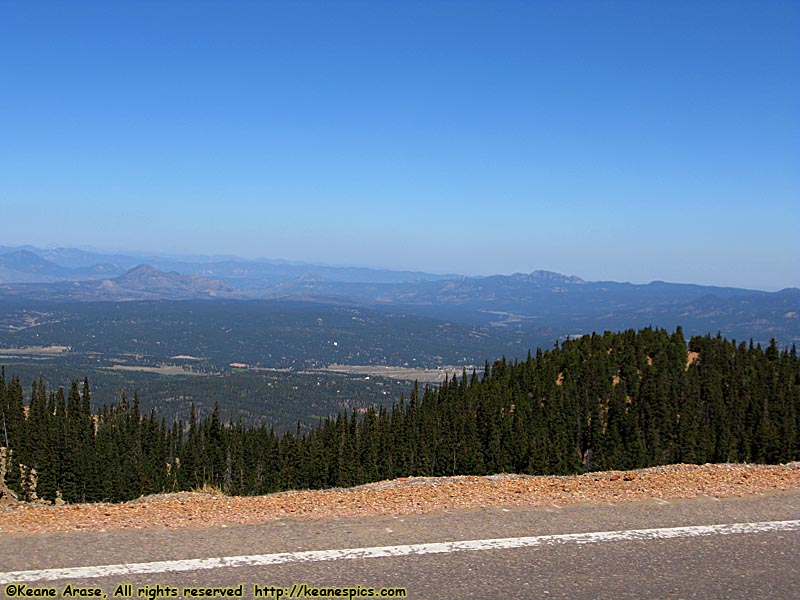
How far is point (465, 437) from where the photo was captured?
97.4m

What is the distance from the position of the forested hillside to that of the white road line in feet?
247

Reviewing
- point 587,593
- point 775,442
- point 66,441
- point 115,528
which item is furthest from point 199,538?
point 775,442

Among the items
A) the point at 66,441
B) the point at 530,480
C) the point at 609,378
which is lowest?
the point at 66,441

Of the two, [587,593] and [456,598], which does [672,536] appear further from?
[456,598]

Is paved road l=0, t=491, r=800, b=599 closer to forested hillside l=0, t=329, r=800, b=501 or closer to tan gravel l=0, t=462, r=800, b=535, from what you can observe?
tan gravel l=0, t=462, r=800, b=535

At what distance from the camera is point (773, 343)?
137 meters

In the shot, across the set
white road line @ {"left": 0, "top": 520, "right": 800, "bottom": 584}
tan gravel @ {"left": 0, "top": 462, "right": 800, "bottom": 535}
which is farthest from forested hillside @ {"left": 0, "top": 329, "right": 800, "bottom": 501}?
white road line @ {"left": 0, "top": 520, "right": 800, "bottom": 584}

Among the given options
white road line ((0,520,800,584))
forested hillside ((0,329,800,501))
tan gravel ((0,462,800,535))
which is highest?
white road line ((0,520,800,584))

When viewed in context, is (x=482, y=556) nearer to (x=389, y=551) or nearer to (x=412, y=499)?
(x=389, y=551)

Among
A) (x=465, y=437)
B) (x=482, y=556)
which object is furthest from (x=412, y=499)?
(x=465, y=437)

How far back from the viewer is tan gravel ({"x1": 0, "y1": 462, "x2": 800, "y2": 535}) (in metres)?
13.4

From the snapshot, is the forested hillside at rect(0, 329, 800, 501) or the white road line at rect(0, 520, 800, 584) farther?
the forested hillside at rect(0, 329, 800, 501)

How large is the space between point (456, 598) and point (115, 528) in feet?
22.7

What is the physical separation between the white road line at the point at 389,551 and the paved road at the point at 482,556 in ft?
0.21
